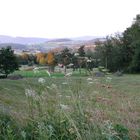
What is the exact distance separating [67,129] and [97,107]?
99cm

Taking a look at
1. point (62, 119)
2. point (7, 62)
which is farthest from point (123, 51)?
point (62, 119)

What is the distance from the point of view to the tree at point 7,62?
49.5 meters

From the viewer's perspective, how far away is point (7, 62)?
5041 centimetres

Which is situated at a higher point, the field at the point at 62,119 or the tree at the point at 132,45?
the field at the point at 62,119

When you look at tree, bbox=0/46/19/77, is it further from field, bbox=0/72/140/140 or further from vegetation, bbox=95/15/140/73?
field, bbox=0/72/140/140

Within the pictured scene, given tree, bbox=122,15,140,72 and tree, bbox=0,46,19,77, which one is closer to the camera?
tree, bbox=0,46,19,77

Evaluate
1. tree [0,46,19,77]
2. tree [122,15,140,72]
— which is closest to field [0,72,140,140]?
tree [0,46,19,77]

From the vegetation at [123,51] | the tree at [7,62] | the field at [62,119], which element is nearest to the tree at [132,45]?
the vegetation at [123,51]

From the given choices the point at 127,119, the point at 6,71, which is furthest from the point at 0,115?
the point at 6,71

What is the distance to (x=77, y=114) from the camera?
160 inches

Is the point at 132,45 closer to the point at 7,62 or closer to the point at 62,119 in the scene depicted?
the point at 7,62

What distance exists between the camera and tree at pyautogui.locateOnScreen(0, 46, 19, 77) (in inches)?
1948

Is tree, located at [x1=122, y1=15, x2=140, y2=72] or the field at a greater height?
the field

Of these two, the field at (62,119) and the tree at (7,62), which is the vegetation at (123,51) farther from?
the field at (62,119)
